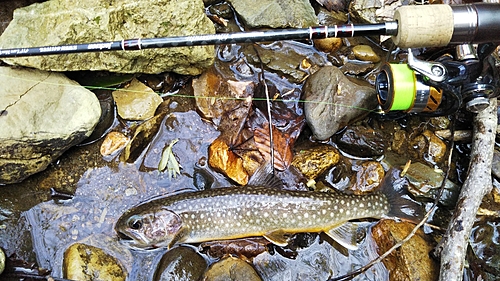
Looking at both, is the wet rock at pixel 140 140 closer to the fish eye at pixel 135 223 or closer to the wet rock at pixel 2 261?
the fish eye at pixel 135 223

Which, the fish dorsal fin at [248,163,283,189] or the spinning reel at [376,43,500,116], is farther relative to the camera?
the fish dorsal fin at [248,163,283,189]

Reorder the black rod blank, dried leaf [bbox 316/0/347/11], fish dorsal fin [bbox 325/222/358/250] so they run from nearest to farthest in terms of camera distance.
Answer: the black rod blank
fish dorsal fin [bbox 325/222/358/250]
dried leaf [bbox 316/0/347/11]

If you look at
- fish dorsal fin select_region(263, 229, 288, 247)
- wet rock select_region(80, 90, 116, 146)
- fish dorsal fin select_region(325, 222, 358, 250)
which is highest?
wet rock select_region(80, 90, 116, 146)

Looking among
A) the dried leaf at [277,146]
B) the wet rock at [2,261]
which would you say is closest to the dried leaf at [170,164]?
the dried leaf at [277,146]

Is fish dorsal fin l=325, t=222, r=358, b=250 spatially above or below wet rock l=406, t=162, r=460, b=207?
below

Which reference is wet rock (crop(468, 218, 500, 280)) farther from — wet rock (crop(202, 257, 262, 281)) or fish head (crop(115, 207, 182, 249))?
fish head (crop(115, 207, 182, 249))

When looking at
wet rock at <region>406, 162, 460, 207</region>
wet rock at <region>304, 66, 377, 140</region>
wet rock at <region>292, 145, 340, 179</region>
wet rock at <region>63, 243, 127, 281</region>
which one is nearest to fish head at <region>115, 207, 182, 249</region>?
wet rock at <region>63, 243, 127, 281</region>
